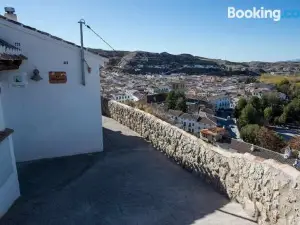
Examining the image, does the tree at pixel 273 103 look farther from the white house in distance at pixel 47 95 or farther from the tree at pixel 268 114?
the white house in distance at pixel 47 95

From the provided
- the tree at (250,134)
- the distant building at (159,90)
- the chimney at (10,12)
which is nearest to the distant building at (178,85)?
the distant building at (159,90)

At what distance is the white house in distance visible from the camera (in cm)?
738

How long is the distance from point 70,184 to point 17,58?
2.99m

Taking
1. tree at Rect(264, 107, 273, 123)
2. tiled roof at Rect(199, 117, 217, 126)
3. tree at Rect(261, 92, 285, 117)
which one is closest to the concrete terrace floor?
tiled roof at Rect(199, 117, 217, 126)

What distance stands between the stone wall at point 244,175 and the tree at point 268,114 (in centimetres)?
6392

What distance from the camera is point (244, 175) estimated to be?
5199 mm

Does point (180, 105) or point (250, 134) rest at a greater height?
point (180, 105)

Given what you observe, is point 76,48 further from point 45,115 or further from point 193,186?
point 193,186

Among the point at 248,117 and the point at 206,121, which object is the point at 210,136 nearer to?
the point at 206,121

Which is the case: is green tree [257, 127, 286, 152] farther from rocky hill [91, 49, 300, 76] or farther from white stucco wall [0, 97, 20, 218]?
rocky hill [91, 49, 300, 76]

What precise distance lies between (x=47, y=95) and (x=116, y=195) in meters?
3.45

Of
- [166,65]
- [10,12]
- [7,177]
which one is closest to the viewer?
[7,177]

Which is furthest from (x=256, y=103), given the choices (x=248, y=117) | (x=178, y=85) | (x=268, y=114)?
(x=178, y=85)

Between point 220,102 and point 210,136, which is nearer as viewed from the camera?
point 210,136
